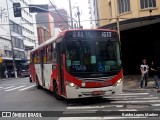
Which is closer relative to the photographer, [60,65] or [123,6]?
[60,65]

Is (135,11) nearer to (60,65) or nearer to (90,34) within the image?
(90,34)

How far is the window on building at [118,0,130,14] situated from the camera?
26.3m

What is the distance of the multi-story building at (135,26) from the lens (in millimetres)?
24808

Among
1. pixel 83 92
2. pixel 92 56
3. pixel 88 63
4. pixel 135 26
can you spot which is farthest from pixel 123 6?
pixel 83 92

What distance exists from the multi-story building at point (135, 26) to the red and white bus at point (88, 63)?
8975 millimetres

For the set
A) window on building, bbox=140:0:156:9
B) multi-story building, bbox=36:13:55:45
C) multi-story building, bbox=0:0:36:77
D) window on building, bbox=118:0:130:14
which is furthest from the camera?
multi-story building, bbox=36:13:55:45

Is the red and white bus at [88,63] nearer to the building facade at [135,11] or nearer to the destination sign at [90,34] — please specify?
the destination sign at [90,34]

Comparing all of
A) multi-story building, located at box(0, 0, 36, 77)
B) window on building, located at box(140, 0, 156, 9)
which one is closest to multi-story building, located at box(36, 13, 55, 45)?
multi-story building, located at box(0, 0, 36, 77)

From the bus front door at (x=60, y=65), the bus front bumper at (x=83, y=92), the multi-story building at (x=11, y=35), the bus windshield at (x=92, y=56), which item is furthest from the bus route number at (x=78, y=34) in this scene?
the multi-story building at (x=11, y=35)

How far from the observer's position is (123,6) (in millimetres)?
26875

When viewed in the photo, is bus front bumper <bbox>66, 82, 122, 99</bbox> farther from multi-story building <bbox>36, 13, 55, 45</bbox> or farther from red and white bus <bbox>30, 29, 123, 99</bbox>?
multi-story building <bbox>36, 13, 55, 45</bbox>

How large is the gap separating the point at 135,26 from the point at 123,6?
6.78ft

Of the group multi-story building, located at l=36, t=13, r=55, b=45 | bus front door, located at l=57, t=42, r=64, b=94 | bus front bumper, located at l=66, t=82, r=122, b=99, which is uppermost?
multi-story building, located at l=36, t=13, r=55, b=45

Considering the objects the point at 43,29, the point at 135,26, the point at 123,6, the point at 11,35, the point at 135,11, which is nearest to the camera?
the point at 135,11
